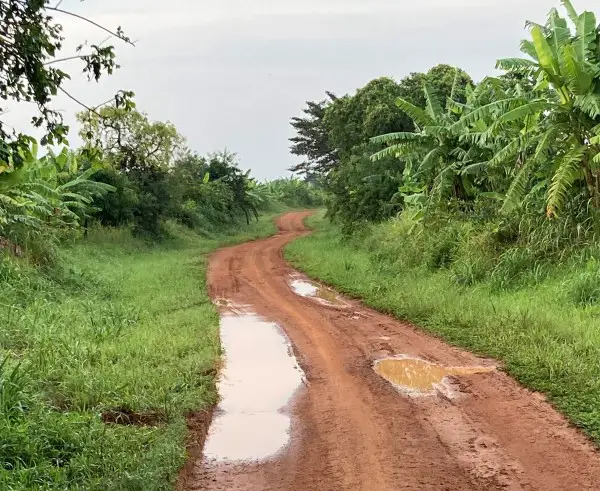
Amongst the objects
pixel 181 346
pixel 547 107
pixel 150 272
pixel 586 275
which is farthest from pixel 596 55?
pixel 150 272

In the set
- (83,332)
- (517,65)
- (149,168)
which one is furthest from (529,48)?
(149,168)

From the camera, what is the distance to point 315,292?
12.8 m

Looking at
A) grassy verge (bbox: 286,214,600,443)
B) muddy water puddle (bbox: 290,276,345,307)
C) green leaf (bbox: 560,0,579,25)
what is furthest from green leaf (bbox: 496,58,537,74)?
muddy water puddle (bbox: 290,276,345,307)

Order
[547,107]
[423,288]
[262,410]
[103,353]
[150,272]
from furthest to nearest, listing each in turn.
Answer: [150,272], [423,288], [547,107], [103,353], [262,410]

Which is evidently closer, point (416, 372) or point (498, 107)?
point (416, 372)

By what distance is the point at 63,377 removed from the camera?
648 centimetres

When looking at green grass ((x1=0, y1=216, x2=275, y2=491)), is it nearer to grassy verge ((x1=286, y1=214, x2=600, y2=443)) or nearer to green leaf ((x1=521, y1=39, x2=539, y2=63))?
grassy verge ((x1=286, y1=214, x2=600, y2=443))

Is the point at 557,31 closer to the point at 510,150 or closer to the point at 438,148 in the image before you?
the point at 510,150

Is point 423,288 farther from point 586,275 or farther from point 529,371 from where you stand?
point 529,371

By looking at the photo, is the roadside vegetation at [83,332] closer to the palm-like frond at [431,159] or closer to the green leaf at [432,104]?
the palm-like frond at [431,159]

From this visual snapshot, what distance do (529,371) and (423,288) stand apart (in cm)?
477

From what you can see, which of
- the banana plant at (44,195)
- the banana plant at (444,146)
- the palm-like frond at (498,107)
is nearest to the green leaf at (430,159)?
the banana plant at (444,146)

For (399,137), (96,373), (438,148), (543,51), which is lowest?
(96,373)

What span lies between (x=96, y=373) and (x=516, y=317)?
17.4ft
